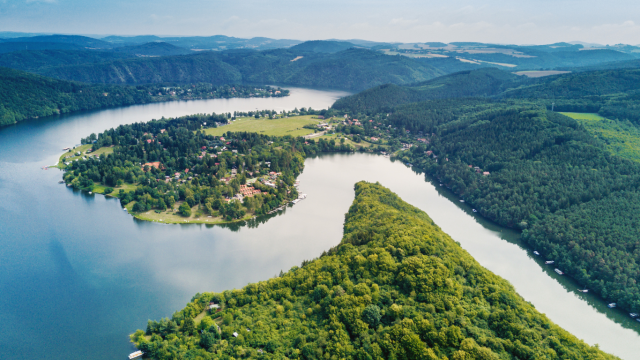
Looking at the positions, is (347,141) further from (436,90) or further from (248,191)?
(436,90)

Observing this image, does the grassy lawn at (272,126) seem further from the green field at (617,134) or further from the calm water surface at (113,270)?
Answer: the green field at (617,134)

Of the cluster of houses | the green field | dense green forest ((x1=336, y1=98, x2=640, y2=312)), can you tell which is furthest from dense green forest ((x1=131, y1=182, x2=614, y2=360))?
the green field

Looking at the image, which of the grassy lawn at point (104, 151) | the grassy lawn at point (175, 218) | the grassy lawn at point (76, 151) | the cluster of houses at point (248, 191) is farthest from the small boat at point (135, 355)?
the grassy lawn at point (104, 151)

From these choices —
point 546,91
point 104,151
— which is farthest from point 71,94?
point 546,91

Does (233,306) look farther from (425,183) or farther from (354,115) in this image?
(354,115)

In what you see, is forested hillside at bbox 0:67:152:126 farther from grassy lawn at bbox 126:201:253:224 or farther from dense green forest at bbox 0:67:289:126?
grassy lawn at bbox 126:201:253:224
